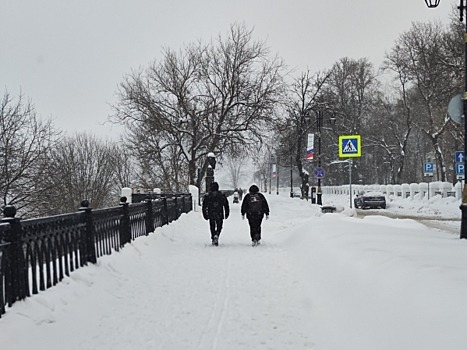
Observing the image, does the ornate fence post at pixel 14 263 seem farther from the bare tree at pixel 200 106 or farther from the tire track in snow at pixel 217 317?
the bare tree at pixel 200 106

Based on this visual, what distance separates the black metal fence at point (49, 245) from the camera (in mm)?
5164

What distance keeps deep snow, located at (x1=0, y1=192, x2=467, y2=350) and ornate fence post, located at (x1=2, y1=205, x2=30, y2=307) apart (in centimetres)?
15

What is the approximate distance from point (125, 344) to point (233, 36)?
1352 inches

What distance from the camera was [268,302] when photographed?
6.87 m

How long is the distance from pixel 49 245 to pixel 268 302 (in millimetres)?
2956

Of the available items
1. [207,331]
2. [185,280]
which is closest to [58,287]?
[207,331]

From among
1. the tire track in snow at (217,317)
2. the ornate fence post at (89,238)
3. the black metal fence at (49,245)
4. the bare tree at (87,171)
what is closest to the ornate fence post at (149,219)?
the black metal fence at (49,245)

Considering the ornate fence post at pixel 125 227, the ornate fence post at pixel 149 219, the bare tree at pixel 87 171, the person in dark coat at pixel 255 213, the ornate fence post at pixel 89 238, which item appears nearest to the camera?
the ornate fence post at pixel 89 238

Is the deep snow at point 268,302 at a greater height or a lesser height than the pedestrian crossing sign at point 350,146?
lesser

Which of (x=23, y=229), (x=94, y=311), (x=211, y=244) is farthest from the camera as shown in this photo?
(x=211, y=244)

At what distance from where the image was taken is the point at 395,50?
153 ft

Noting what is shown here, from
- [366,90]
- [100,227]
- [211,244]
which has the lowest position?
[211,244]

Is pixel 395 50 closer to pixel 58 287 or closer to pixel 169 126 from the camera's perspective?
pixel 169 126

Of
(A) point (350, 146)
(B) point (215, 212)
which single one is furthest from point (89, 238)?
(A) point (350, 146)
